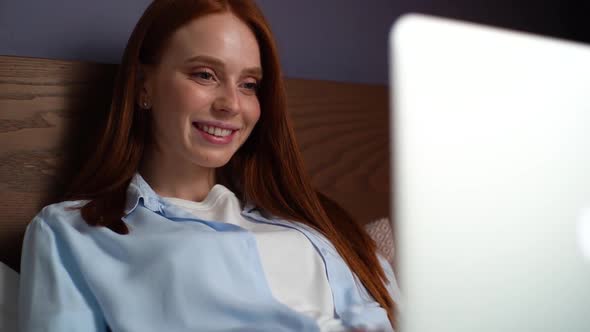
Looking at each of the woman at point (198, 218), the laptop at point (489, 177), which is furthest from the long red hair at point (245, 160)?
the laptop at point (489, 177)

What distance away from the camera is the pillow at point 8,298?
998 mm

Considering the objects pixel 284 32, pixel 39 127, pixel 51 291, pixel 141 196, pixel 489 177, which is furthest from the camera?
pixel 284 32

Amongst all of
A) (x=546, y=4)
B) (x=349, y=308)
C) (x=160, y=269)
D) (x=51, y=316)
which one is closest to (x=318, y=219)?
(x=349, y=308)

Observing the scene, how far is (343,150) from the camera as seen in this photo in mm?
1629

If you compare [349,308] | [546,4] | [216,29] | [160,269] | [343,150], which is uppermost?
[546,4]

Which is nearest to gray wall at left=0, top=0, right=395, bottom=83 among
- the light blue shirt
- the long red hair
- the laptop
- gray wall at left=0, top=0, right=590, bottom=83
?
gray wall at left=0, top=0, right=590, bottom=83

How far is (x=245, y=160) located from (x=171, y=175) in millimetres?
198

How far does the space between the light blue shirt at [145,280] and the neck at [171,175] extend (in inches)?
4.5

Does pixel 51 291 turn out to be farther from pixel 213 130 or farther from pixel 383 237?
pixel 383 237

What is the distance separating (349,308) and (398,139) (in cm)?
77

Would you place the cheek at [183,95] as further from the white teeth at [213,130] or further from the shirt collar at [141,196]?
the shirt collar at [141,196]

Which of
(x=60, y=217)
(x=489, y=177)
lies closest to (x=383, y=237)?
(x=60, y=217)

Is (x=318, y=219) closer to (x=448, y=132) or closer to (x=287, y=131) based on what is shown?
(x=287, y=131)

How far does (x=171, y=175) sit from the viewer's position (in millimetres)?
1195
